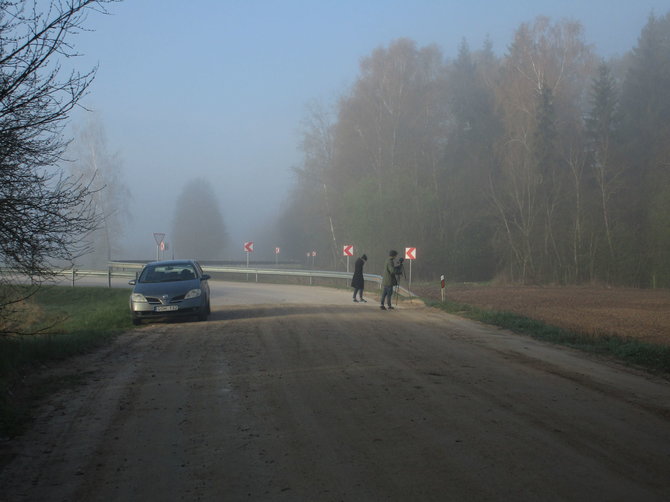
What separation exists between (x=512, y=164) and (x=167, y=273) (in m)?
29.1

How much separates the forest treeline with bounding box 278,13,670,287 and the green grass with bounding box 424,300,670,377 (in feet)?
73.7

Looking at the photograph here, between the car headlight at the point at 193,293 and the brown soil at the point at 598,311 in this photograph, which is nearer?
the brown soil at the point at 598,311

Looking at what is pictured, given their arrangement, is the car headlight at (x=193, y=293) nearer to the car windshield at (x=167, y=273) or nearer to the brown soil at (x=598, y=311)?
the car windshield at (x=167, y=273)

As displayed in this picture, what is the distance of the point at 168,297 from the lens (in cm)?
1559

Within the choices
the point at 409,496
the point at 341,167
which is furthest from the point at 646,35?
the point at 409,496

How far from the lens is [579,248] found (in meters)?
38.5

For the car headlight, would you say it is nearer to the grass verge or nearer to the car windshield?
the car windshield

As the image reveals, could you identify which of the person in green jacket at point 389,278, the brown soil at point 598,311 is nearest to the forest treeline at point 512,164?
the brown soil at point 598,311

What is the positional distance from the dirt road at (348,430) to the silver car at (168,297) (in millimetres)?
4983

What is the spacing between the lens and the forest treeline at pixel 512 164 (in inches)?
1500

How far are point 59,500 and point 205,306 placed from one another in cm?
1219

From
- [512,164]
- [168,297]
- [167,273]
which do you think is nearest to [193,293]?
[168,297]

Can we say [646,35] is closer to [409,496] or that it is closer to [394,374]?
[394,374]

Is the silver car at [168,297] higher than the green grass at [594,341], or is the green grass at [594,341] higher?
the silver car at [168,297]
